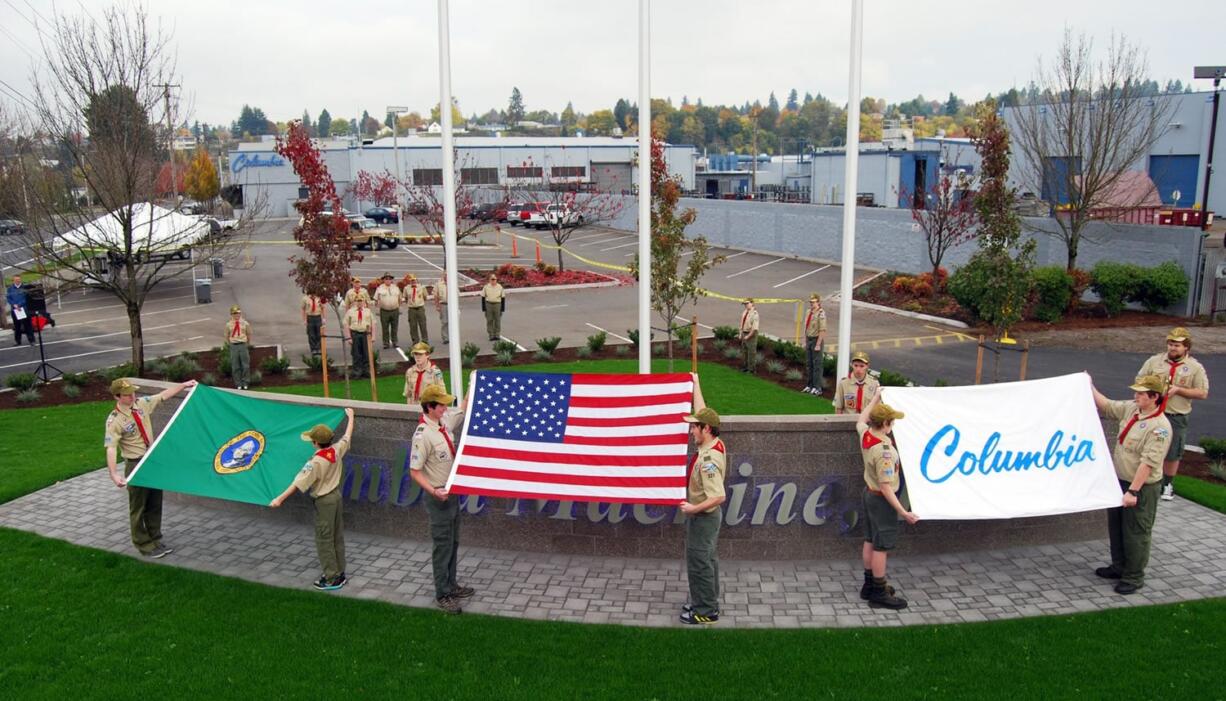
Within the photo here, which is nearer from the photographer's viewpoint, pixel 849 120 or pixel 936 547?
pixel 936 547

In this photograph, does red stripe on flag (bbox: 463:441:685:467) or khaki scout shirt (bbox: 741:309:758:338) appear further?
khaki scout shirt (bbox: 741:309:758:338)

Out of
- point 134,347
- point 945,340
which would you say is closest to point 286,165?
point 134,347

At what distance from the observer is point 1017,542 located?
33.5 ft

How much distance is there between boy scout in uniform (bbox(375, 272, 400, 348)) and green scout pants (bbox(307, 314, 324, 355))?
5.69 feet

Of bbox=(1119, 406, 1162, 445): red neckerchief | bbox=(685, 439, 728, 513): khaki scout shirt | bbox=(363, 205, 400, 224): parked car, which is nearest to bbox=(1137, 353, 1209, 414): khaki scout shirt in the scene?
bbox=(1119, 406, 1162, 445): red neckerchief

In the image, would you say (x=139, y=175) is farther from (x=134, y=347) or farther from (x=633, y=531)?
(x=633, y=531)

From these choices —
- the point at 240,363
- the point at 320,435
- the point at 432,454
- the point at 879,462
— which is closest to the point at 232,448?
the point at 320,435

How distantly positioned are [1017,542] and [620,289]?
2452 cm

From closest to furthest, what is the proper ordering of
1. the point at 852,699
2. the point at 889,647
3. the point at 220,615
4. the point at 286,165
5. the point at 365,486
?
the point at 852,699, the point at 889,647, the point at 220,615, the point at 365,486, the point at 286,165

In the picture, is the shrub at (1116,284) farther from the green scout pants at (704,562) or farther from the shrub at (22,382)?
the shrub at (22,382)

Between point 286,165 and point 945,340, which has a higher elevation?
point 286,165

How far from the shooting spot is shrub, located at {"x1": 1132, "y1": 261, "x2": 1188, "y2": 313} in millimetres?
25297

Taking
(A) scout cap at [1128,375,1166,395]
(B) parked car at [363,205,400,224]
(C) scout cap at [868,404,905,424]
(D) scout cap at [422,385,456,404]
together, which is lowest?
(C) scout cap at [868,404,905,424]

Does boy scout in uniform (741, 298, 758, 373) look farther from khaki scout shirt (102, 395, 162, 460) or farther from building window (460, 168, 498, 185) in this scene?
building window (460, 168, 498, 185)
